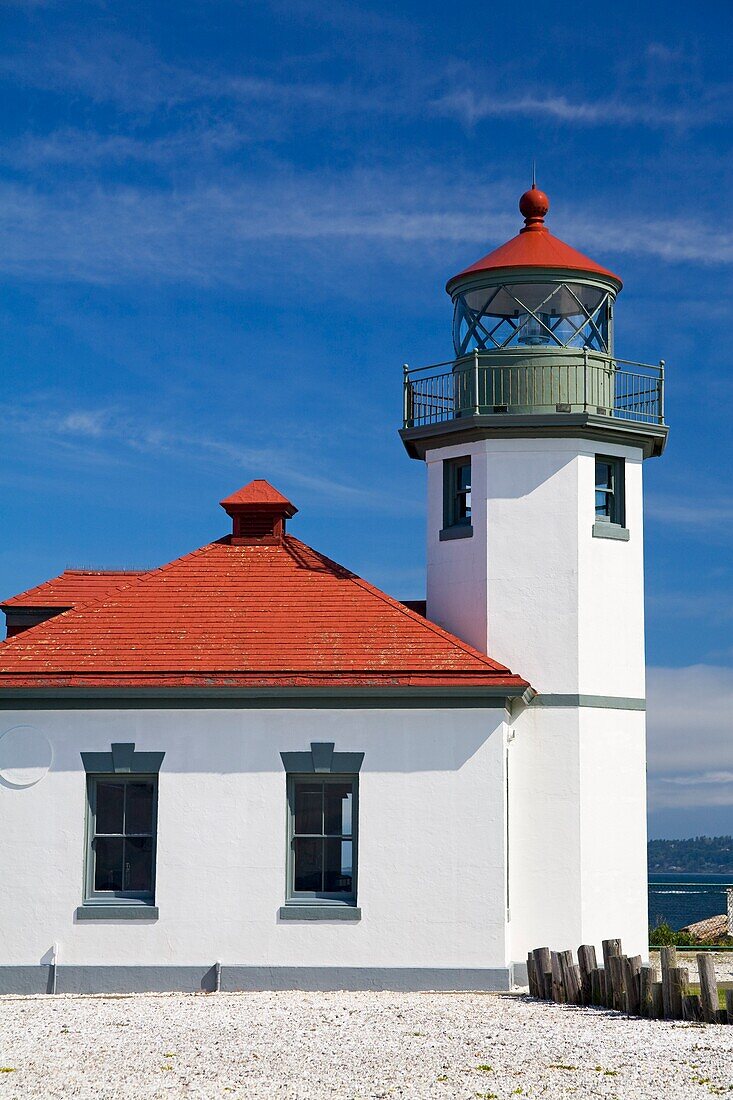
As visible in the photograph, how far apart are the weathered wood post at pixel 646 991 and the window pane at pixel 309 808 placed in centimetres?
499

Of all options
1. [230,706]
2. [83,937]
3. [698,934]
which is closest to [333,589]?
[230,706]

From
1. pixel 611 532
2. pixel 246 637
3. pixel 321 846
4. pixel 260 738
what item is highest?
pixel 611 532

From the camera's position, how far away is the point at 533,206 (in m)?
22.6

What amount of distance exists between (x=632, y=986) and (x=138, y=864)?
6740mm

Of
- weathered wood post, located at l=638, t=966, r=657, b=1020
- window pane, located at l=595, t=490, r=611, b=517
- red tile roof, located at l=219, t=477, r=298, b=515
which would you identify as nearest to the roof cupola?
red tile roof, located at l=219, t=477, r=298, b=515

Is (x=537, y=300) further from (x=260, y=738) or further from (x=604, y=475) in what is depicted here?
(x=260, y=738)

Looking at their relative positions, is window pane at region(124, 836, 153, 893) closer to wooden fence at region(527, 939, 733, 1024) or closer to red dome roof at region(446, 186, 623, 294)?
wooden fence at region(527, 939, 733, 1024)

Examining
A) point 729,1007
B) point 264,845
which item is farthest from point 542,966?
point 264,845

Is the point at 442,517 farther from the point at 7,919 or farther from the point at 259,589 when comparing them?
the point at 7,919

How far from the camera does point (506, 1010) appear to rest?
1614 cm

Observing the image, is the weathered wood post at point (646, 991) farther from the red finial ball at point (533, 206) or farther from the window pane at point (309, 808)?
the red finial ball at point (533, 206)

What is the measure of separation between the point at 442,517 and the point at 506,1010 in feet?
Result: 25.2

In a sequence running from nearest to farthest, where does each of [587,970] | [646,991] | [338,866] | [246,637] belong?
[646,991] < [587,970] < [338,866] < [246,637]

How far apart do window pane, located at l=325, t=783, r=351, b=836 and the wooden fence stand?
292cm
